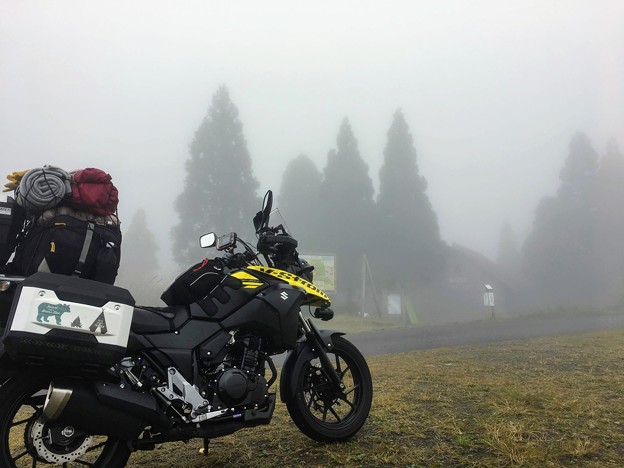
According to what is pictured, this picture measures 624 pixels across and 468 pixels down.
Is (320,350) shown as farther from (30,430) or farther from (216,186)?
(216,186)

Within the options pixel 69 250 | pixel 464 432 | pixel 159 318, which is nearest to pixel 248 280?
pixel 159 318

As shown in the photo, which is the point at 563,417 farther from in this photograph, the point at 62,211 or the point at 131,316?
the point at 62,211

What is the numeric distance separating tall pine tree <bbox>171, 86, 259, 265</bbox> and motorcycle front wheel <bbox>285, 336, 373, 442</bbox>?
96.5 ft

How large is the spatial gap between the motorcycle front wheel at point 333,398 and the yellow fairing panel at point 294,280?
0.46 metres

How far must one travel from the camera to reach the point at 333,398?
3.54 metres

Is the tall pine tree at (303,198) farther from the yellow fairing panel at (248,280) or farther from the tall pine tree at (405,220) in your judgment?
the yellow fairing panel at (248,280)

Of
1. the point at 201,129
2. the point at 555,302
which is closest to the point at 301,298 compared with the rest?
the point at 555,302

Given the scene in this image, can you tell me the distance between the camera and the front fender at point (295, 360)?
3238 mm

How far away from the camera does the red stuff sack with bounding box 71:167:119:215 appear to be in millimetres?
2695

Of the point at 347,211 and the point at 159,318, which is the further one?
the point at 347,211

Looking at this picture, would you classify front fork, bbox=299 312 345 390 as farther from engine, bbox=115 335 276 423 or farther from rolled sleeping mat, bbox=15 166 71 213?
rolled sleeping mat, bbox=15 166 71 213

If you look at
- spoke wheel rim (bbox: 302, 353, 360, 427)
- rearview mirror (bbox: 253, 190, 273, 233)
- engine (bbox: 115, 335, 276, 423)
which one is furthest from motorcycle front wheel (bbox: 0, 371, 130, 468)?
rearview mirror (bbox: 253, 190, 273, 233)

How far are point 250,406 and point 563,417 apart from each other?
2.61 m

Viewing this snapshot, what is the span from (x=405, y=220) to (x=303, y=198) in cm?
872
